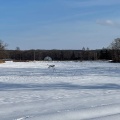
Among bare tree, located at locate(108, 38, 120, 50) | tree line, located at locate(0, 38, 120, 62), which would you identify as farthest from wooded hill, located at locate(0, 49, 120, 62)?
bare tree, located at locate(108, 38, 120, 50)

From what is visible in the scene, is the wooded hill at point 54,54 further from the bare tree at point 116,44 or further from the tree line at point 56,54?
the bare tree at point 116,44

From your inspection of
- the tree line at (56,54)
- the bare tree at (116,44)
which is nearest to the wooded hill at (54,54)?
the tree line at (56,54)

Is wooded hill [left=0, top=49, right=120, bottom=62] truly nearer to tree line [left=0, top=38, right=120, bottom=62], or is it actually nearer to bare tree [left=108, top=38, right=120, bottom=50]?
tree line [left=0, top=38, right=120, bottom=62]

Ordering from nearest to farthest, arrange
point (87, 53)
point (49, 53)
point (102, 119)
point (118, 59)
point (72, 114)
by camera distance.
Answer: point (102, 119) → point (72, 114) → point (118, 59) → point (87, 53) → point (49, 53)

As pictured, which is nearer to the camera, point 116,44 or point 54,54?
point 116,44

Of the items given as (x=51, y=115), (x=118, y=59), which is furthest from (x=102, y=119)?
(x=118, y=59)

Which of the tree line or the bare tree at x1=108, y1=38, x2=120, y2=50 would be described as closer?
the bare tree at x1=108, y1=38, x2=120, y2=50

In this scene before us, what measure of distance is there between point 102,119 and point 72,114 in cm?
85

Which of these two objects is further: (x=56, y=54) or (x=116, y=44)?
(x=56, y=54)

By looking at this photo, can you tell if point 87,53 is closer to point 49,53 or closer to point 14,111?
point 49,53

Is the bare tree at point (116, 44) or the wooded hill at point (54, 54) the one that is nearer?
the bare tree at point (116, 44)

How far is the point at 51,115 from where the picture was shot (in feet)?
25.8

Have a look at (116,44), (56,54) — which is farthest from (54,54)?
(116,44)

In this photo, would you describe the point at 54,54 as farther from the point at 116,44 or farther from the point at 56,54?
the point at 116,44
